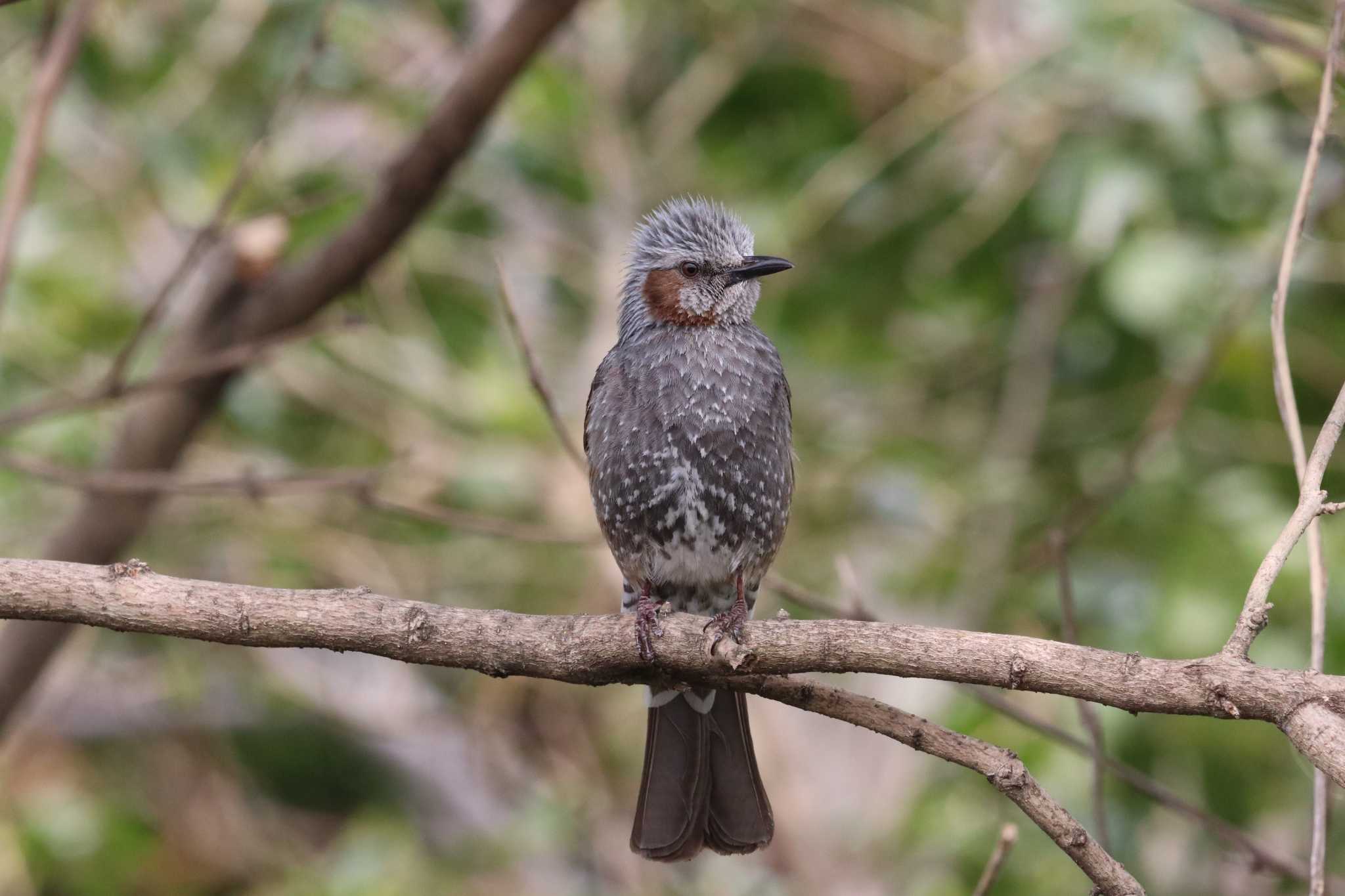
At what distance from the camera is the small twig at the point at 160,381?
3617mm

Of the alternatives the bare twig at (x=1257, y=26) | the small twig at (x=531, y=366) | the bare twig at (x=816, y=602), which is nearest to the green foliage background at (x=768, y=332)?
the bare twig at (x=1257, y=26)

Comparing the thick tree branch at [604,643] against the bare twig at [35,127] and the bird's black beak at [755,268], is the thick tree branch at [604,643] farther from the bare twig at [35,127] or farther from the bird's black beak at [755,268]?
the bare twig at [35,127]

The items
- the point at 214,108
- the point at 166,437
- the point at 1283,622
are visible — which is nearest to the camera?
the point at 1283,622

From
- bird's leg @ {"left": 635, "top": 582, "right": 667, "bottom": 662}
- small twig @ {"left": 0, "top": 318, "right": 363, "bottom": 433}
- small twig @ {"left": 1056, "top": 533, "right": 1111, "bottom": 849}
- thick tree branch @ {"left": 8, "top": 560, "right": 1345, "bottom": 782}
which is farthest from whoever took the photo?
small twig @ {"left": 0, "top": 318, "right": 363, "bottom": 433}

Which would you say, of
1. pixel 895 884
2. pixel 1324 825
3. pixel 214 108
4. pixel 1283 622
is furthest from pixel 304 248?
pixel 1324 825

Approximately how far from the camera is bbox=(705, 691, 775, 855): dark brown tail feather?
3092mm

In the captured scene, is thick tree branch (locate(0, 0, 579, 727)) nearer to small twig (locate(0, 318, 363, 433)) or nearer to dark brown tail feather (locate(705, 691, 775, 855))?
small twig (locate(0, 318, 363, 433))

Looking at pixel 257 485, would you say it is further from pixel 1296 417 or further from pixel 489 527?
pixel 1296 417

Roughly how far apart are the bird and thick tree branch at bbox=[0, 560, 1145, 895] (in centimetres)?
74

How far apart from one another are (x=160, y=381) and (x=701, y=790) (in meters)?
1.90

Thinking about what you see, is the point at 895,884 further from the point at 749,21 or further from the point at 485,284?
the point at 749,21

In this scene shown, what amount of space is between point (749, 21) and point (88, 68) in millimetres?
2543

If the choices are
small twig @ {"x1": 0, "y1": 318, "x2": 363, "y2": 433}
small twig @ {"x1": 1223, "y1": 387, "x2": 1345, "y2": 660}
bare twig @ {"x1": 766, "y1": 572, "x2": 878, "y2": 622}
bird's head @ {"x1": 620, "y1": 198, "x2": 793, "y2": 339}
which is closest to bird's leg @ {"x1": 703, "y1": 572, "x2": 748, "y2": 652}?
bare twig @ {"x1": 766, "y1": 572, "x2": 878, "y2": 622}

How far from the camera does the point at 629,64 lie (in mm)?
6152
